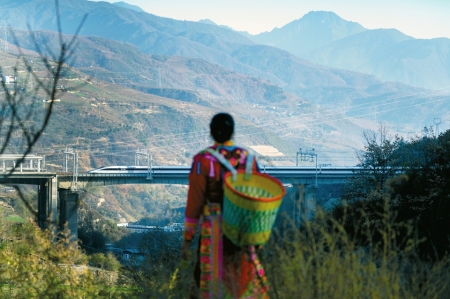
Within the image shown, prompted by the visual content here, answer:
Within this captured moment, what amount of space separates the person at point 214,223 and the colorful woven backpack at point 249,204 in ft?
0.41

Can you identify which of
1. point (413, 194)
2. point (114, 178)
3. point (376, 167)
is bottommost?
point (114, 178)

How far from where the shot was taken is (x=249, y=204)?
480 cm

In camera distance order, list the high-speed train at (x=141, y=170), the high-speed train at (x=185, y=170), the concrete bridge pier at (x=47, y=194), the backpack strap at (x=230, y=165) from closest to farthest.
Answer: the backpack strap at (x=230, y=165)
the concrete bridge pier at (x=47, y=194)
the high-speed train at (x=185, y=170)
the high-speed train at (x=141, y=170)

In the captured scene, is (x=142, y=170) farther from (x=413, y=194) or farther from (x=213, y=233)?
(x=213, y=233)

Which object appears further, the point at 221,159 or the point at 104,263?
the point at 104,263

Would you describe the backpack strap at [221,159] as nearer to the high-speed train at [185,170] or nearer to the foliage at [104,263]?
the foliage at [104,263]

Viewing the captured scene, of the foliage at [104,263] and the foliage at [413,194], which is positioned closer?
the foliage at [413,194]

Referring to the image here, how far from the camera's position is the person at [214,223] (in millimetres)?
5324

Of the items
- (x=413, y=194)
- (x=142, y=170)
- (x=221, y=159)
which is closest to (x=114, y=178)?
(x=142, y=170)

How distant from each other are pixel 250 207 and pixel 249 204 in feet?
0.07

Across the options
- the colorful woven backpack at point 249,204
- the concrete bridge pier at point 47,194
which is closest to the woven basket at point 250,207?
the colorful woven backpack at point 249,204

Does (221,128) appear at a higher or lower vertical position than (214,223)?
higher

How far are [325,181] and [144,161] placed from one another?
101 metres

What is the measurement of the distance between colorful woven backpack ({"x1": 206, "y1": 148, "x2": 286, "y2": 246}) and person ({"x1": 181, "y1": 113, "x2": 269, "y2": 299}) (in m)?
0.13
